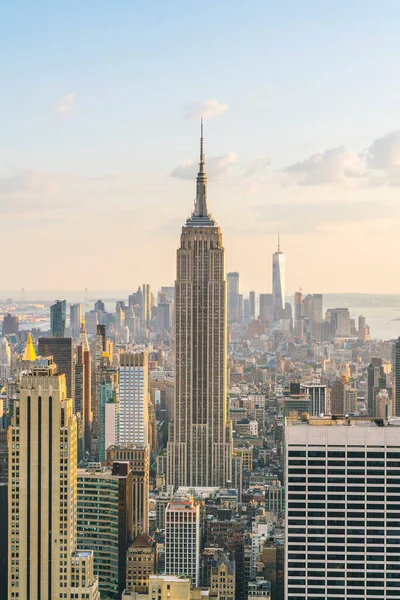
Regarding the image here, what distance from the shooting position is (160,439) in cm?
2867

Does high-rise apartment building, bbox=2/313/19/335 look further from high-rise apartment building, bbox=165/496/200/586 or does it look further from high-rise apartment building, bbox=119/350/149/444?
high-rise apartment building, bbox=119/350/149/444

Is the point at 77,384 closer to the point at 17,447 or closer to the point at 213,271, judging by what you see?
the point at 213,271

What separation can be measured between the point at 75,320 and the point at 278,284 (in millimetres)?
3954

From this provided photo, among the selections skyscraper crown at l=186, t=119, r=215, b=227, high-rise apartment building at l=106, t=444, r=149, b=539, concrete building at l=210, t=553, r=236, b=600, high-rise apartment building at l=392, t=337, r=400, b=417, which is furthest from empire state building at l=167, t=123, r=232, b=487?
concrete building at l=210, t=553, r=236, b=600

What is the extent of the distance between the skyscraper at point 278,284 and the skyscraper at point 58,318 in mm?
3369

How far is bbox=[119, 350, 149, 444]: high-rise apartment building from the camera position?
1030 inches

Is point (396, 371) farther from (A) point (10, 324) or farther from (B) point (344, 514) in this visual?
(B) point (344, 514)

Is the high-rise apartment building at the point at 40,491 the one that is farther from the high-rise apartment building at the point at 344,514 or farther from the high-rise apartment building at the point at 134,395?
the high-rise apartment building at the point at 134,395

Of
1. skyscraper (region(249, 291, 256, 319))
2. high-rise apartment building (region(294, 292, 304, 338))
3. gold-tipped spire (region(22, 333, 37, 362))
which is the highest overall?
Answer: skyscraper (region(249, 291, 256, 319))

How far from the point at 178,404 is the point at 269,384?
443 centimetres

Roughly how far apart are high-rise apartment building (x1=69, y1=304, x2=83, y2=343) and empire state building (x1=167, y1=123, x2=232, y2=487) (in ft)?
22.2

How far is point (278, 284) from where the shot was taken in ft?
64.0

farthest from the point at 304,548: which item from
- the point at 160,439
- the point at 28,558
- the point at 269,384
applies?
the point at 160,439

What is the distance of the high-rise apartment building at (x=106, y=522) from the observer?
50.2ft
